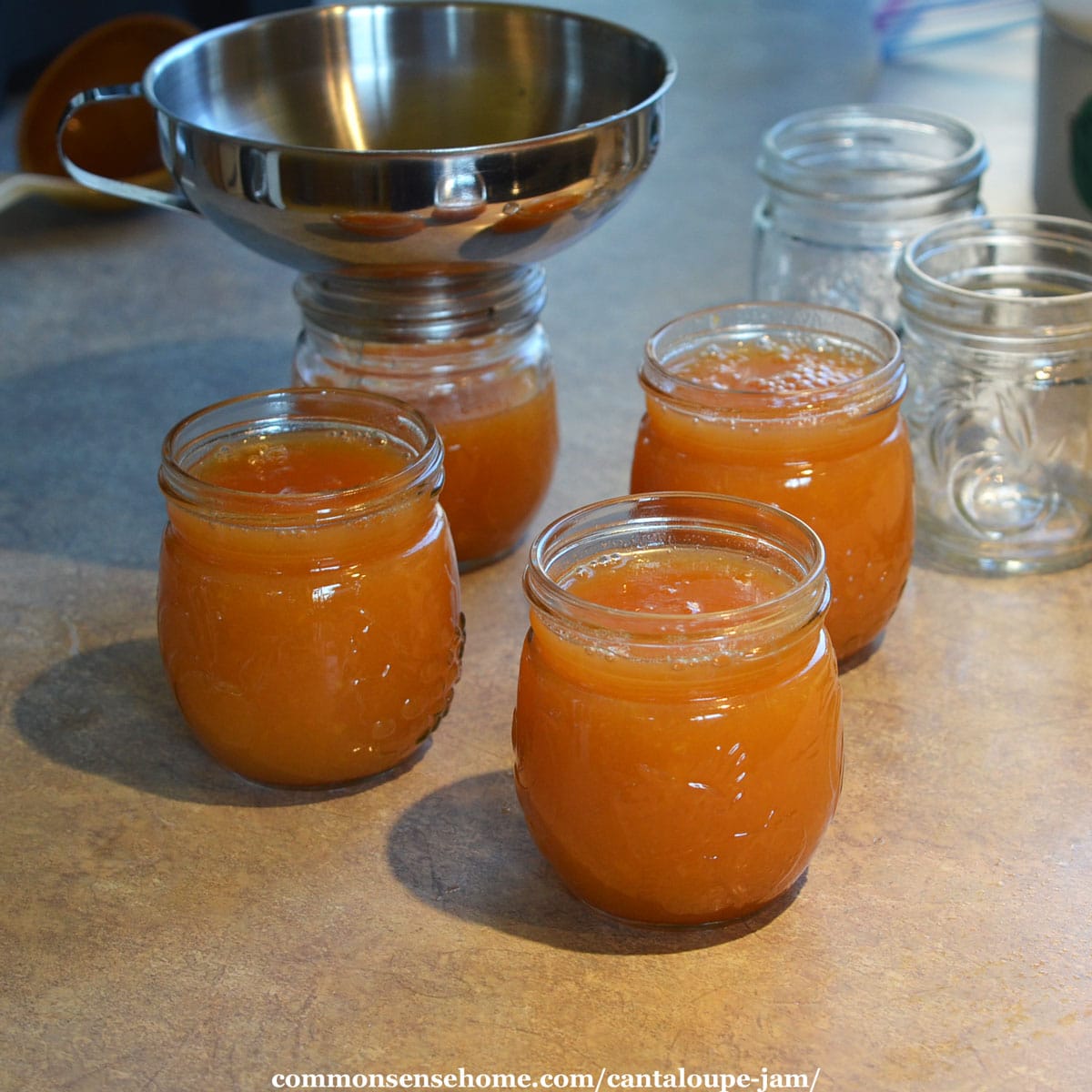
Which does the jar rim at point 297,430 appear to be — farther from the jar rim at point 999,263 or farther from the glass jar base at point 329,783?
the jar rim at point 999,263

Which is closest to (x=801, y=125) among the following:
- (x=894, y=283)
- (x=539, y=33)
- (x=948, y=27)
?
(x=894, y=283)

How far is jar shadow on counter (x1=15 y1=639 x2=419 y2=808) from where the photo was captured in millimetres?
1007

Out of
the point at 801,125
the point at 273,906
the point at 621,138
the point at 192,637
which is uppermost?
the point at 621,138

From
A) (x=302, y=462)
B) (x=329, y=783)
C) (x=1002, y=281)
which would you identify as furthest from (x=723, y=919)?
(x=1002, y=281)

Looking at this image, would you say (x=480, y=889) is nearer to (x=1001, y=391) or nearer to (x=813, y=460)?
(x=813, y=460)

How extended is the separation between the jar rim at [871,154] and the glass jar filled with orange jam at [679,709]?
26.7 inches

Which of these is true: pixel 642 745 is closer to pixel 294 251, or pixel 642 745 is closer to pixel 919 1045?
pixel 919 1045

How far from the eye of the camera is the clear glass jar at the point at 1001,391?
120 centimetres

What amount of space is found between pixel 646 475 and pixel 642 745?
33 cm

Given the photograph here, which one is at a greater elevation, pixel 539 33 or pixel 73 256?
pixel 539 33

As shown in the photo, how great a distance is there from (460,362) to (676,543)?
1.20 ft

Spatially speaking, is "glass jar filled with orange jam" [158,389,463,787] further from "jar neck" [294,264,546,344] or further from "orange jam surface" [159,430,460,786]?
"jar neck" [294,264,546,344]

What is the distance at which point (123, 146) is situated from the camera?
78.0 inches

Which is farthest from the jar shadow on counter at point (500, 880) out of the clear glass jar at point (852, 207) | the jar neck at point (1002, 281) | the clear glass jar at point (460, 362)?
the clear glass jar at point (852, 207)
